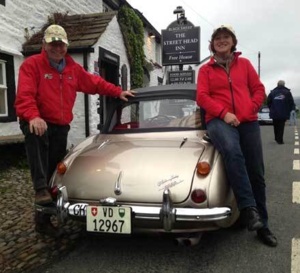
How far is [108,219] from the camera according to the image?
3041mm

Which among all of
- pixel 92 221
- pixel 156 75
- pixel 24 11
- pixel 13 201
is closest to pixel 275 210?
pixel 92 221

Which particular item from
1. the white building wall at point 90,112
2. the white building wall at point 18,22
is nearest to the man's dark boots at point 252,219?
the white building wall at point 18,22

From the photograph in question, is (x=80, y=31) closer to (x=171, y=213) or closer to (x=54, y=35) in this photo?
(x=54, y=35)

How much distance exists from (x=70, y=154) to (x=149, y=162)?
972mm

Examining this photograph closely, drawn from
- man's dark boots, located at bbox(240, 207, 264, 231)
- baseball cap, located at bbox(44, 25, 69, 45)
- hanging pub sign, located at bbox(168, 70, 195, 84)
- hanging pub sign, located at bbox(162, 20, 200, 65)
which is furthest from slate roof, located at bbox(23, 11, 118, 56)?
man's dark boots, located at bbox(240, 207, 264, 231)

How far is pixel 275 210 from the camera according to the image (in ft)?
14.9

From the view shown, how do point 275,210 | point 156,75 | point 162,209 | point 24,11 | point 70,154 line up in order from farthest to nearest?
point 156,75, point 24,11, point 275,210, point 70,154, point 162,209

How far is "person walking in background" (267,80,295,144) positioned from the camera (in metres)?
11.5

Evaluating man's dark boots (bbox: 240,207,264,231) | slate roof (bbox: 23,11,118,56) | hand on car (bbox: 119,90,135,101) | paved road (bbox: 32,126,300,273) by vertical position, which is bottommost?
paved road (bbox: 32,126,300,273)

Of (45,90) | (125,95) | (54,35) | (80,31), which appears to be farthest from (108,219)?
(80,31)

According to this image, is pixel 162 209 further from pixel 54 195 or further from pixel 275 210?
pixel 275 210

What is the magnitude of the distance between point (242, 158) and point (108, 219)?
1274mm

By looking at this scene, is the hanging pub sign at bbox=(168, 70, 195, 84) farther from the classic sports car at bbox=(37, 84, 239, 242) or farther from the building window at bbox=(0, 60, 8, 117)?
the classic sports car at bbox=(37, 84, 239, 242)

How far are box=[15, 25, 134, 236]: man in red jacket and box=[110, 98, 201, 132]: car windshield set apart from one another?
1.88ft
